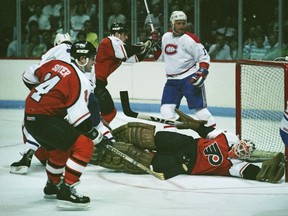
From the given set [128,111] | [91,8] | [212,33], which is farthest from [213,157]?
[91,8]

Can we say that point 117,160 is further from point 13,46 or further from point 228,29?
point 13,46

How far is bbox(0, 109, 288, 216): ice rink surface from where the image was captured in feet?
16.3

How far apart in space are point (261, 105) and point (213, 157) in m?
2.60

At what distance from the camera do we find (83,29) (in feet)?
36.8

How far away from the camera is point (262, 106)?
27.8 ft

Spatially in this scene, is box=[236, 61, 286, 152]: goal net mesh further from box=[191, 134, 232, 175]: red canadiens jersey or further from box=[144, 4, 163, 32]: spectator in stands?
box=[144, 4, 163, 32]: spectator in stands

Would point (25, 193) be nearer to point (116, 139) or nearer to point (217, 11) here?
point (116, 139)

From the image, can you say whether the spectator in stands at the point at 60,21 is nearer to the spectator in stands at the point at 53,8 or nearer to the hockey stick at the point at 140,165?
the spectator in stands at the point at 53,8

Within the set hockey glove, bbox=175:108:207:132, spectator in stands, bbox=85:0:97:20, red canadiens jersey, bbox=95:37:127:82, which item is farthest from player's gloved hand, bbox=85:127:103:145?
spectator in stands, bbox=85:0:97:20

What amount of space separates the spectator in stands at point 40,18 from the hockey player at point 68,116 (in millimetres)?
6509

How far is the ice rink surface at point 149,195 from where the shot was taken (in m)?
4.97

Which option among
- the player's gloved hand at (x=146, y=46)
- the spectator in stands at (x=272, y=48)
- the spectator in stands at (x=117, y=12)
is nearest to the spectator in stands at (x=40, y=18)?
the spectator in stands at (x=117, y=12)

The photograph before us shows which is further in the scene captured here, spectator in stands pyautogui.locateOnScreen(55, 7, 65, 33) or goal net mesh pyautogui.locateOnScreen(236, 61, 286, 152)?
spectator in stands pyautogui.locateOnScreen(55, 7, 65, 33)

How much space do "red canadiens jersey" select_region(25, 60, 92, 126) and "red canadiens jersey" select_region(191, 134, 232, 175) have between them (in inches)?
50.6
